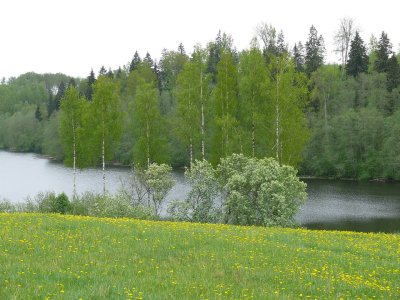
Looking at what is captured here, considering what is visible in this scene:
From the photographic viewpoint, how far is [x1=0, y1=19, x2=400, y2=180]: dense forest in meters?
44.4

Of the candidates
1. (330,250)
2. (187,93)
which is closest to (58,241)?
(330,250)

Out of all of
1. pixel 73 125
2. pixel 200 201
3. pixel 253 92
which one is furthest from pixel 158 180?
pixel 73 125

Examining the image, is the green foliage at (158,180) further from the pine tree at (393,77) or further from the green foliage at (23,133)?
the green foliage at (23,133)

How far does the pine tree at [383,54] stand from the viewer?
99750 millimetres

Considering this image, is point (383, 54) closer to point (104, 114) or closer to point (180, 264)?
point (104, 114)

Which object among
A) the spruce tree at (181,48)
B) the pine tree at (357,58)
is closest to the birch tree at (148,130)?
the pine tree at (357,58)

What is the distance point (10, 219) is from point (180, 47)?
122m

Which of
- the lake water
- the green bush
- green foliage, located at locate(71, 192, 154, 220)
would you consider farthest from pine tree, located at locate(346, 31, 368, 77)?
the green bush

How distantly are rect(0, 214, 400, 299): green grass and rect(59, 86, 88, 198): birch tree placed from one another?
37.8 metres

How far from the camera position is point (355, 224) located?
45.2 m

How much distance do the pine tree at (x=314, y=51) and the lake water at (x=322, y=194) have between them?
3400 cm

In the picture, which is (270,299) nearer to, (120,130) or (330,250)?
(330,250)

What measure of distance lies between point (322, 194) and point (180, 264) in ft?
184

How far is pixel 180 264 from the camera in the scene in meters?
12.8
